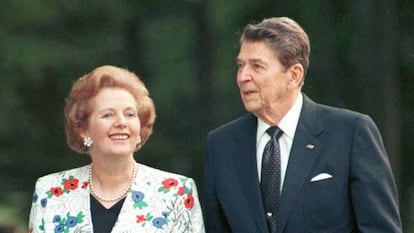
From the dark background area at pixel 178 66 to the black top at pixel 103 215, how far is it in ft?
11.8

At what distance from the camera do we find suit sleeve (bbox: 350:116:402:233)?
15.2 feet

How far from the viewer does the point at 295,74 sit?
478cm

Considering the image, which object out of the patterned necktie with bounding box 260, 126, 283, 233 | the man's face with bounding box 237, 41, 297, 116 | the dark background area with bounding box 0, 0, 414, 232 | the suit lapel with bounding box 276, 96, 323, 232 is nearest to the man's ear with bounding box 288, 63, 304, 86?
the man's face with bounding box 237, 41, 297, 116

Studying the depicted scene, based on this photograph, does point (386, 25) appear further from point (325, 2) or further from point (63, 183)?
point (63, 183)

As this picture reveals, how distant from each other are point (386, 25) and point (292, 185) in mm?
4009

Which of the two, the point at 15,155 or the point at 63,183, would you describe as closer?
the point at 63,183

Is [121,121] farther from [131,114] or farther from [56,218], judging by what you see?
[56,218]

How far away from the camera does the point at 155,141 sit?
8750 mm

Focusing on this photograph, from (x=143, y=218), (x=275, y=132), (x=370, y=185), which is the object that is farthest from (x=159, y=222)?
(x=370, y=185)

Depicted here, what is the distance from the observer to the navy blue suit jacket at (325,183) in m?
4.66

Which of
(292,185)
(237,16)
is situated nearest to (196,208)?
(292,185)

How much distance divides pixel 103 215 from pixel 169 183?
0.30 metres

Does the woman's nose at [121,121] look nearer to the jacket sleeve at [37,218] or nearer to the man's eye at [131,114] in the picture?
the man's eye at [131,114]

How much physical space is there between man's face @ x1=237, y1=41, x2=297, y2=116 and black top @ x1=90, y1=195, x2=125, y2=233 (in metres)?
0.71
